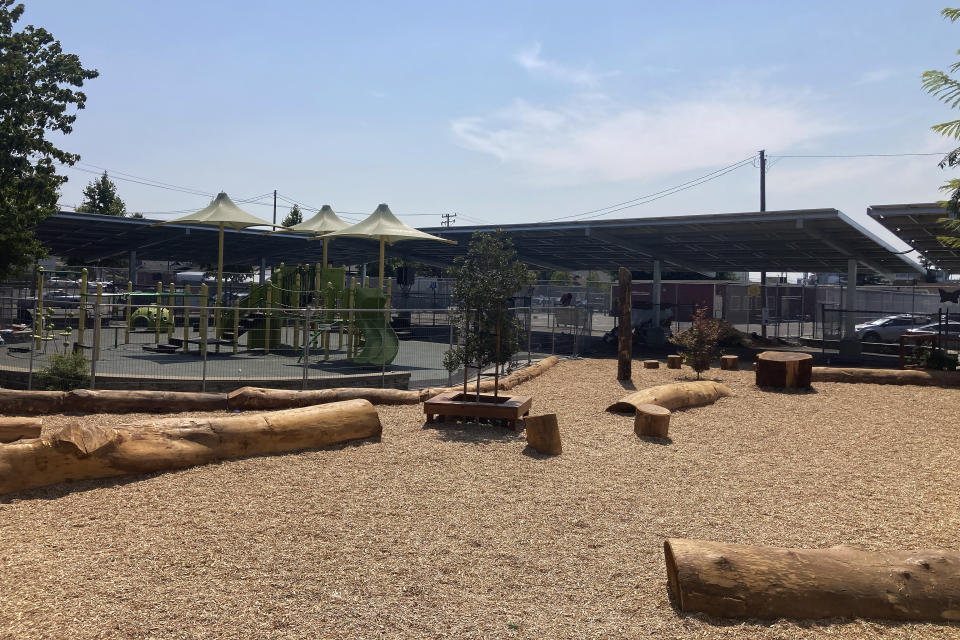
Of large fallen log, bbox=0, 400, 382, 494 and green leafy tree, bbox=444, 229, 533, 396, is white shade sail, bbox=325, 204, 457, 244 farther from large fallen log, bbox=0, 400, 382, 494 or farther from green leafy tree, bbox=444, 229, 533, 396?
large fallen log, bbox=0, 400, 382, 494

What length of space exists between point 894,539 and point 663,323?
2425cm

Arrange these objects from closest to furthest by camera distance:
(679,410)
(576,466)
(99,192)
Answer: (576,466), (679,410), (99,192)

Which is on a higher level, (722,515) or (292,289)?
(292,289)

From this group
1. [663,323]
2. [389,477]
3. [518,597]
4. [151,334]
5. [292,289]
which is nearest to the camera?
[518,597]

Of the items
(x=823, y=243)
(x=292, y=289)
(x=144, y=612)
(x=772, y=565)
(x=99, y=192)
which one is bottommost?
(x=144, y=612)

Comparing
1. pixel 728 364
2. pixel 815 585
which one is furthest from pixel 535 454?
pixel 728 364

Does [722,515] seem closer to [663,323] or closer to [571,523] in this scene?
[571,523]

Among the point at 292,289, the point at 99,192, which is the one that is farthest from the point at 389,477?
the point at 99,192

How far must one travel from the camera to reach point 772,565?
4.21 m

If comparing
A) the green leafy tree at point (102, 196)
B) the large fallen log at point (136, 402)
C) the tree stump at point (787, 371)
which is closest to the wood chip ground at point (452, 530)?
the large fallen log at point (136, 402)

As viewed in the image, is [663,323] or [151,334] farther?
[663,323]

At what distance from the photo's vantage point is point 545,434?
26.6ft

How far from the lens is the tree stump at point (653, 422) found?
356 inches

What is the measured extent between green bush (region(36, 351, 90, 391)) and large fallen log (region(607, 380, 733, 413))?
8.72m
